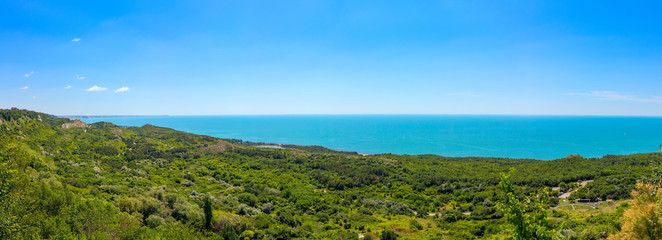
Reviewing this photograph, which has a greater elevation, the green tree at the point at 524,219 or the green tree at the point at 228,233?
the green tree at the point at 524,219

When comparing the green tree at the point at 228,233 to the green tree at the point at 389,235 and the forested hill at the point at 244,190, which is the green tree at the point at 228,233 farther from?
the green tree at the point at 389,235

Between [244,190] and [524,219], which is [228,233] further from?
[244,190]

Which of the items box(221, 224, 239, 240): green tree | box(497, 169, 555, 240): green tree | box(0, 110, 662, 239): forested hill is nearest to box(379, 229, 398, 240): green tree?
box(0, 110, 662, 239): forested hill

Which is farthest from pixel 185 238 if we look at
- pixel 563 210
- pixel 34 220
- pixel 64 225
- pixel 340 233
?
pixel 563 210

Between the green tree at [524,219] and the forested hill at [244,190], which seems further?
the forested hill at [244,190]

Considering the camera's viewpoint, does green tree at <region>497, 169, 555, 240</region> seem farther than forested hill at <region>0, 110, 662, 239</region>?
No

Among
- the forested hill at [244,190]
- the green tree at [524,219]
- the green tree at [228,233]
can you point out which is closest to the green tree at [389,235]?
the forested hill at [244,190]

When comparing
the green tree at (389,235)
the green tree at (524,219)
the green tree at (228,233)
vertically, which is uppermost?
the green tree at (524,219)

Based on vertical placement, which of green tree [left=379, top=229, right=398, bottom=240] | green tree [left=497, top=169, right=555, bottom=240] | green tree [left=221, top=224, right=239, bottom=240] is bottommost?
green tree [left=379, top=229, right=398, bottom=240]

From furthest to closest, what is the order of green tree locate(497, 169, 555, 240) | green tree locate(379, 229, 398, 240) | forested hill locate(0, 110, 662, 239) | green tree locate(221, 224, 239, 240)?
1. green tree locate(379, 229, 398, 240)
2. green tree locate(221, 224, 239, 240)
3. forested hill locate(0, 110, 662, 239)
4. green tree locate(497, 169, 555, 240)

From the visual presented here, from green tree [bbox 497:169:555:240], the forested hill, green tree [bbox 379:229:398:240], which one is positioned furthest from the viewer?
green tree [bbox 379:229:398:240]

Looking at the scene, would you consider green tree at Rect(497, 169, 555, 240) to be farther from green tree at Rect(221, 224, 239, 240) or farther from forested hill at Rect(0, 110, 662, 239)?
green tree at Rect(221, 224, 239, 240)
